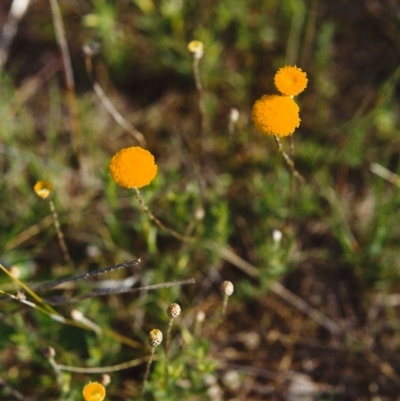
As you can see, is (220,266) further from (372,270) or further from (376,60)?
(376,60)

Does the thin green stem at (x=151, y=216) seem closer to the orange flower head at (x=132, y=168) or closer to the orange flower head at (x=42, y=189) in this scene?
the orange flower head at (x=132, y=168)

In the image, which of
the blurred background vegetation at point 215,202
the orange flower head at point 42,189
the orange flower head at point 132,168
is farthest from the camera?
the blurred background vegetation at point 215,202

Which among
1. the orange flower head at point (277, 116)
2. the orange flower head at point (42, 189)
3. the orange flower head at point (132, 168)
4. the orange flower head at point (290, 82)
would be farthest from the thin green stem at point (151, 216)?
the orange flower head at point (290, 82)

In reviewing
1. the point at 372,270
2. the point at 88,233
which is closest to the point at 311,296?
the point at 372,270

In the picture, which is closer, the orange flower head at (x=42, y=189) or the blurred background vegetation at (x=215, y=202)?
the orange flower head at (x=42, y=189)

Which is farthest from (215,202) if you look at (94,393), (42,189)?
(94,393)
